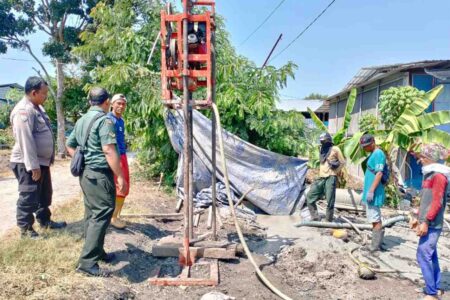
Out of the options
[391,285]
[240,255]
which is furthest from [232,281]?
[391,285]

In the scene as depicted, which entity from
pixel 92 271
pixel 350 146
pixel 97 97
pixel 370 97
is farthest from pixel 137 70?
pixel 370 97

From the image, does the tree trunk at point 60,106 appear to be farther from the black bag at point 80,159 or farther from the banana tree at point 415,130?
the black bag at point 80,159

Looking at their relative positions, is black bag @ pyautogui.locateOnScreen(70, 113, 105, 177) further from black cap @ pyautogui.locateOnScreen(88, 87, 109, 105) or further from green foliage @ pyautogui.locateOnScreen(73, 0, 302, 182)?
green foliage @ pyautogui.locateOnScreen(73, 0, 302, 182)

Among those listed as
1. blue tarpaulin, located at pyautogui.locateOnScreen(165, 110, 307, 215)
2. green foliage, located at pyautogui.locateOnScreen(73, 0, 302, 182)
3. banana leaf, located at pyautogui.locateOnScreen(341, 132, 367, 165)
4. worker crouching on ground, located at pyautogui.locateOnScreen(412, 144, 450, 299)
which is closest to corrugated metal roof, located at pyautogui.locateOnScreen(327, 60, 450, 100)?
banana leaf, located at pyautogui.locateOnScreen(341, 132, 367, 165)

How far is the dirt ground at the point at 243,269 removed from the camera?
132 inches

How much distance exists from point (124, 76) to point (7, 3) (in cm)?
1178

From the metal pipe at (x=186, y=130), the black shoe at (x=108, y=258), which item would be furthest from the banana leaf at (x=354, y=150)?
the black shoe at (x=108, y=258)

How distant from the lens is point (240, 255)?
15.1ft

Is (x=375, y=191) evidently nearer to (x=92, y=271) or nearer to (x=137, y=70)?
(x=92, y=271)

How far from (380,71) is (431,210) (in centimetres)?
776

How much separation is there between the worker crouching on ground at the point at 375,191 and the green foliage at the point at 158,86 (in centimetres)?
267

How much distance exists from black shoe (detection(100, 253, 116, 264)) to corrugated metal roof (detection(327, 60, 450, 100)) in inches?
316

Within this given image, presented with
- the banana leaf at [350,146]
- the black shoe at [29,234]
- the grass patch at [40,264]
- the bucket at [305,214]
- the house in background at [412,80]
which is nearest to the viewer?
the grass patch at [40,264]

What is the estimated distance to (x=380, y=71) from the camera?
33.8ft
